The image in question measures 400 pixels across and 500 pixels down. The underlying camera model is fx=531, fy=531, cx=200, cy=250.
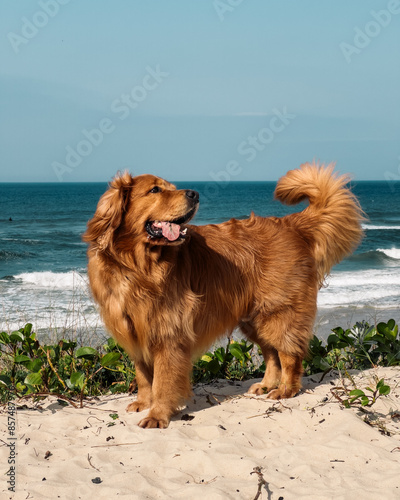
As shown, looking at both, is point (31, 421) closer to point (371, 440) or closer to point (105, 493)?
point (105, 493)

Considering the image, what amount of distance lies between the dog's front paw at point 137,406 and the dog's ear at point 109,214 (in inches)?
61.2

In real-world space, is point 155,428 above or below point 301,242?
below

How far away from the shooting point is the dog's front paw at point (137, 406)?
4922 mm

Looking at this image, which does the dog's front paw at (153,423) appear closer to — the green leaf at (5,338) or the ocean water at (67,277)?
the ocean water at (67,277)

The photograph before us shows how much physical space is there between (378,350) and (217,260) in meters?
2.23

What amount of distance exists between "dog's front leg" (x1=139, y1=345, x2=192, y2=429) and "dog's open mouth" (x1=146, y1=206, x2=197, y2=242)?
1018mm

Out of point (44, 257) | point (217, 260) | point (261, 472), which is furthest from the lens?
point (44, 257)

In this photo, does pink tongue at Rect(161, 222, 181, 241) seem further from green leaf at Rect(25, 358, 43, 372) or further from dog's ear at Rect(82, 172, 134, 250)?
green leaf at Rect(25, 358, 43, 372)

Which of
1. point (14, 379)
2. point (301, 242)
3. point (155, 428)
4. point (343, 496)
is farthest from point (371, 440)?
point (14, 379)

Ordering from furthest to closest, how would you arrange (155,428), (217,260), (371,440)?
1. (217,260)
2. (155,428)
3. (371,440)

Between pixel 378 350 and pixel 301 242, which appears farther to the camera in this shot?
pixel 378 350

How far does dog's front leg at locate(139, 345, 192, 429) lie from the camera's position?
184 inches

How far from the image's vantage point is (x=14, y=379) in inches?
206

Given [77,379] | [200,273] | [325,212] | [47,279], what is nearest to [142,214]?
[200,273]
